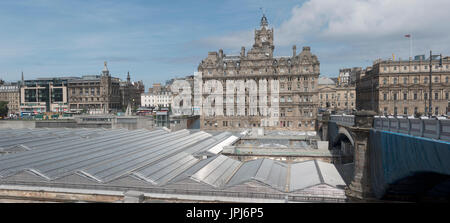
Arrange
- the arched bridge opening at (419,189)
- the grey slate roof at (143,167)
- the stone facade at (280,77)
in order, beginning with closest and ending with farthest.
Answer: the arched bridge opening at (419,189)
the grey slate roof at (143,167)
the stone facade at (280,77)

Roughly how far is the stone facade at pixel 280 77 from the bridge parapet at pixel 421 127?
188ft

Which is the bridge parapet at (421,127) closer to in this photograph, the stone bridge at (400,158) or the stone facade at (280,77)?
the stone bridge at (400,158)

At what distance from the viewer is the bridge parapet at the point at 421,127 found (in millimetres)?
13824

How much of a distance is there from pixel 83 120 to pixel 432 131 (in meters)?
81.6

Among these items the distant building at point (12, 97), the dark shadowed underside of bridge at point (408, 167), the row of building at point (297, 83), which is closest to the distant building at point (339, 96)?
the row of building at point (297, 83)

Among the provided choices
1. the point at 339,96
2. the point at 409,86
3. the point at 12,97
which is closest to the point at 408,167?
the point at 409,86

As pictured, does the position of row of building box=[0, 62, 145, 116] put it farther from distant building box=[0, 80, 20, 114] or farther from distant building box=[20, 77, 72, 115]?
distant building box=[0, 80, 20, 114]

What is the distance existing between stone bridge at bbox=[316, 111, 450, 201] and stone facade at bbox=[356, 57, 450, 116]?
5545 cm

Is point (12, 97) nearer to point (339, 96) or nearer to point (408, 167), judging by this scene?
point (339, 96)

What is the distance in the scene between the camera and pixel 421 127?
635 inches

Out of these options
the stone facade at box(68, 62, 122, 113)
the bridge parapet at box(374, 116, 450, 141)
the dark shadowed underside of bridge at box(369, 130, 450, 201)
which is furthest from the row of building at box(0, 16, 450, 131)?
the stone facade at box(68, 62, 122, 113)

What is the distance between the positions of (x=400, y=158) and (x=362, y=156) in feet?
26.8

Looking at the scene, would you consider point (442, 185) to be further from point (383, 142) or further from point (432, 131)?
point (432, 131)
